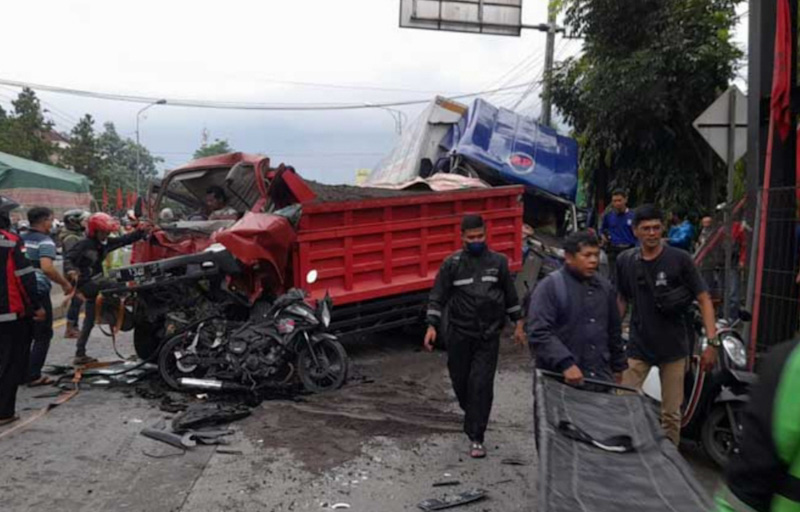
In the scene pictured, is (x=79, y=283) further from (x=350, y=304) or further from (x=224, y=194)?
(x=350, y=304)

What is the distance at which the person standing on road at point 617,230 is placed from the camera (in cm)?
983

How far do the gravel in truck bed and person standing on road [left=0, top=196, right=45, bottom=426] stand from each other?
107 inches

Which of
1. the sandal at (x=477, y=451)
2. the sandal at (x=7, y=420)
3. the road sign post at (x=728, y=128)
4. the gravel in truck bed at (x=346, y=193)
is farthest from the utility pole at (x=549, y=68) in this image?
the sandal at (x=7, y=420)

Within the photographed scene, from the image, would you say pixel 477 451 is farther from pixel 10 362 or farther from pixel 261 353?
pixel 10 362

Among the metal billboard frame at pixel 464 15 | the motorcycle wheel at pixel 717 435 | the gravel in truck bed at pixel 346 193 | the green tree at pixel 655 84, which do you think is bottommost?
the motorcycle wheel at pixel 717 435

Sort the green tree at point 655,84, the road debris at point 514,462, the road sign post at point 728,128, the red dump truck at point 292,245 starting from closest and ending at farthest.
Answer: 1. the road debris at point 514,462
2. the road sign post at point 728,128
3. the red dump truck at point 292,245
4. the green tree at point 655,84

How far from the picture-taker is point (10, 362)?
563cm

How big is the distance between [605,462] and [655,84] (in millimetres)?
10040

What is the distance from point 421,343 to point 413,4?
938 cm

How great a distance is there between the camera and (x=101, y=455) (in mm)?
4945

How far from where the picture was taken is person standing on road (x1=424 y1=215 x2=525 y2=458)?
4.97 m

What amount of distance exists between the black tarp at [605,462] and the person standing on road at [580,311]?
0.31 metres

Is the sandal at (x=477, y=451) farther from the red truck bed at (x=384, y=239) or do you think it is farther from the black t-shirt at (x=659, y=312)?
the red truck bed at (x=384, y=239)

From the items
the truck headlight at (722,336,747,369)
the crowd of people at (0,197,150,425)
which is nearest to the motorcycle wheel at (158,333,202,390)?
the crowd of people at (0,197,150,425)
